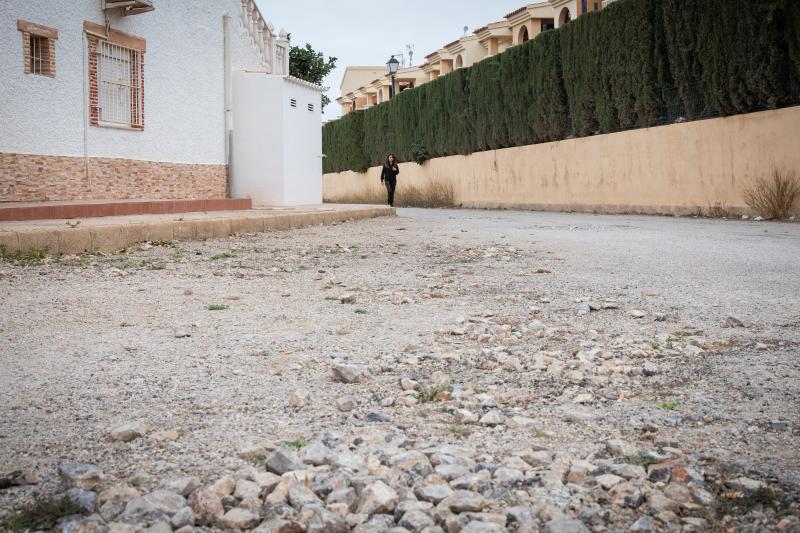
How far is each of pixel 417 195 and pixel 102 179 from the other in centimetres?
1655

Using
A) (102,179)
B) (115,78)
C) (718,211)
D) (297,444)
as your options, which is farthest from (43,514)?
(718,211)

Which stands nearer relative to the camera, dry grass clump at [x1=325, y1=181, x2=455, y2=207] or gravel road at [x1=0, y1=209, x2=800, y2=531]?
gravel road at [x1=0, y1=209, x2=800, y2=531]

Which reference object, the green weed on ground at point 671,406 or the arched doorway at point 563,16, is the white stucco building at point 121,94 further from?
the arched doorway at point 563,16

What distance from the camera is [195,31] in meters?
15.3

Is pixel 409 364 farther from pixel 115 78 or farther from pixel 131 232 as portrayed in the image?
pixel 115 78

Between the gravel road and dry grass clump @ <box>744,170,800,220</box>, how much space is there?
6502 millimetres

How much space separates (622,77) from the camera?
667 inches

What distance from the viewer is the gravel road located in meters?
2.41

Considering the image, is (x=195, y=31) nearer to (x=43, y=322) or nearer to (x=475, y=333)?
(x=43, y=322)

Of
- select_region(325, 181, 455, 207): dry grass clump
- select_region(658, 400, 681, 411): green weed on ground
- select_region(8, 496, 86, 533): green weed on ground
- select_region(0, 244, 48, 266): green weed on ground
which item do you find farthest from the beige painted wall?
select_region(8, 496, 86, 533): green weed on ground

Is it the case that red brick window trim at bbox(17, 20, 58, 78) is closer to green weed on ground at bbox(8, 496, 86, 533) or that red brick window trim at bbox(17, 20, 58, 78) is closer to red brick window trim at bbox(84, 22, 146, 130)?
red brick window trim at bbox(84, 22, 146, 130)

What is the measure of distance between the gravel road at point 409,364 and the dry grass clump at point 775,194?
256 inches

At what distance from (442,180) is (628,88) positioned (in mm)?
10954

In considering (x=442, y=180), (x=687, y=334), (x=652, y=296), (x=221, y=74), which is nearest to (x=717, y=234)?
(x=652, y=296)
